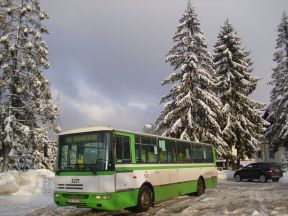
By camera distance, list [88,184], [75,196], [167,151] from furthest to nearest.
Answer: [167,151] → [75,196] → [88,184]

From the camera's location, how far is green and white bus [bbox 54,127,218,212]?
12461 millimetres

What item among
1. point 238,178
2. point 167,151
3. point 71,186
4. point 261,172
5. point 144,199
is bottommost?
point 144,199

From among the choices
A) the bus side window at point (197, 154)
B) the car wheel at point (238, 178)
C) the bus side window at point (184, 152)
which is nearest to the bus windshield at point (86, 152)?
the bus side window at point (184, 152)

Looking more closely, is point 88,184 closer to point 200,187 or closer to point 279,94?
point 200,187

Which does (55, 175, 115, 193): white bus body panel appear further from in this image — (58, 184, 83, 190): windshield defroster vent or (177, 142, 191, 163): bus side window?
(177, 142, 191, 163): bus side window

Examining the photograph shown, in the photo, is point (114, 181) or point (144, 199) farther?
point (144, 199)

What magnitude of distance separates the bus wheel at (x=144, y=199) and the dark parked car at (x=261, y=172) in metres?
19.2

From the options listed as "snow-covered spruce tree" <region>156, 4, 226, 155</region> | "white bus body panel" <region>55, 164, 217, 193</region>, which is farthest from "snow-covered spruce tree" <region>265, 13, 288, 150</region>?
"white bus body panel" <region>55, 164, 217, 193</region>

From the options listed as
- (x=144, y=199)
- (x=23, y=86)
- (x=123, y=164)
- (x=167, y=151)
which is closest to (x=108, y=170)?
(x=123, y=164)

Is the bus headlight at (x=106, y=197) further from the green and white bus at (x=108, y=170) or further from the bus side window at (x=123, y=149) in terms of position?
the bus side window at (x=123, y=149)

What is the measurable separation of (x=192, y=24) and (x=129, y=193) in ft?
88.4

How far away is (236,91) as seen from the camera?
43.2m

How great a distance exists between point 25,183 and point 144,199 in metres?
10.6

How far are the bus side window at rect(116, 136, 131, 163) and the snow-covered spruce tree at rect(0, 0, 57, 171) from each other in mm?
15943
